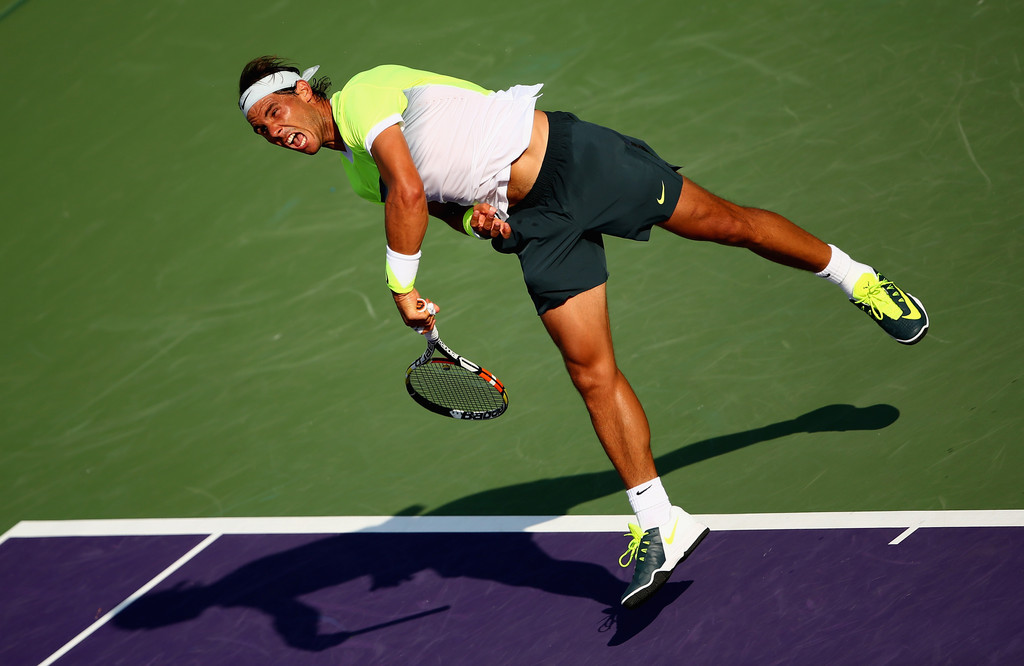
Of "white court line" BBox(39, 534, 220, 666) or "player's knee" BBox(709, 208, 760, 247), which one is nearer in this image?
"player's knee" BBox(709, 208, 760, 247)

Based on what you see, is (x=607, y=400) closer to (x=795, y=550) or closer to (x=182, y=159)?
(x=795, y=550)

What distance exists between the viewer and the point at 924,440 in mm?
4703

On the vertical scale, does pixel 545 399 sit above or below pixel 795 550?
above

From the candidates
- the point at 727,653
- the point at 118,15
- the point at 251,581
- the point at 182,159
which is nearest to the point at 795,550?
the point at 727,653

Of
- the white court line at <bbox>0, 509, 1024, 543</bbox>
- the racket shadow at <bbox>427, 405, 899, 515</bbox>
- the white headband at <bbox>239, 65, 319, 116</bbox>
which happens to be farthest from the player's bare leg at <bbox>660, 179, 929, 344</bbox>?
the white headband at <bbox>239, 65, 319, 116</bbox>

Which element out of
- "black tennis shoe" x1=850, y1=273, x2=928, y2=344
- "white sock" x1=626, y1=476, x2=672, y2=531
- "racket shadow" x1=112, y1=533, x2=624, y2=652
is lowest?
"racket shadow" x1=112, y1=533, x2=624, y2=652

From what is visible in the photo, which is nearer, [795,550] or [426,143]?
[426,143]

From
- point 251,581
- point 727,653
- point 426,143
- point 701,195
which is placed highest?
point 426,143

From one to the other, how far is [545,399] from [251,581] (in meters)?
1.62

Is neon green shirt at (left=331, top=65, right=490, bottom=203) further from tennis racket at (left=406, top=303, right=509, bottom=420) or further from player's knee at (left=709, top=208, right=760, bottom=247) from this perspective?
player's knee at (left=709, top=208, right=760, bottom=247)

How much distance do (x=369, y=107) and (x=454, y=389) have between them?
1.57m

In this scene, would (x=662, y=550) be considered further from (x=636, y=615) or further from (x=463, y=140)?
(x=463, y=140)

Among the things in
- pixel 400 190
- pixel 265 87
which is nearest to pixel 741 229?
pixel 400 190

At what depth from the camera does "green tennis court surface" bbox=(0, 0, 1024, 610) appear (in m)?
5.01
